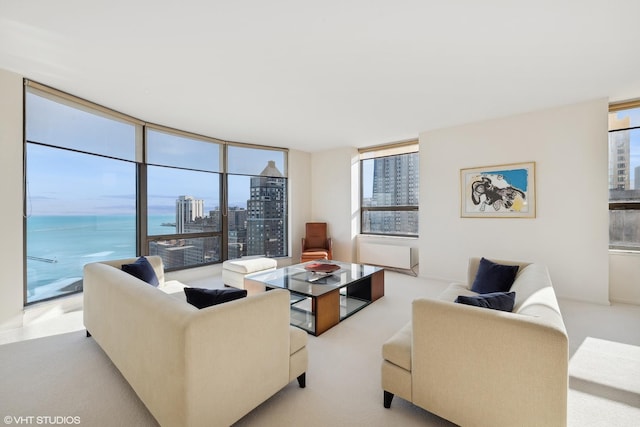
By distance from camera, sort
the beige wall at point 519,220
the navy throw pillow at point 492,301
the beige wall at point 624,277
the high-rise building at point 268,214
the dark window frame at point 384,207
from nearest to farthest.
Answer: the navy throw pillow at point 492,301, the beige wall at point 519,220, the beige wall at point 624,277, the dark window frame at point 384,207, the high-rise building at point 268,214

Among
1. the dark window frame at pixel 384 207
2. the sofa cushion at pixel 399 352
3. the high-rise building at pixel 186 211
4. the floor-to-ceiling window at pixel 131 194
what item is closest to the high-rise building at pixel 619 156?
the dark window frame at pixel 384 207

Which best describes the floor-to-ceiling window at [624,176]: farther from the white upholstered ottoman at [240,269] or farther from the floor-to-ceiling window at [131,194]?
the floor-to-ceiling window at [131,194]

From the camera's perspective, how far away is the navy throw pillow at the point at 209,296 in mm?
1640

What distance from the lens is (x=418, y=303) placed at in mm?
1503

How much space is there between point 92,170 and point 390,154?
5046 millimetres

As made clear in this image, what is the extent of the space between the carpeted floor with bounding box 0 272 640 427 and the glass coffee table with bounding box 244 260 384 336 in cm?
22

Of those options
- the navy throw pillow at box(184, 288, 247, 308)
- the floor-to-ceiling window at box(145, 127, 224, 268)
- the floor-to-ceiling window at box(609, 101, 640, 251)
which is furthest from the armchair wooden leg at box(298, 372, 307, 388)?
the floor-to-ceiling window at box(609, 101, 640, 251)

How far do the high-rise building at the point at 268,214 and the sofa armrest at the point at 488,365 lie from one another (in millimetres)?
4571

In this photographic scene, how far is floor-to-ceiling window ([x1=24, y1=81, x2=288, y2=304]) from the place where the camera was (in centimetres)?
308

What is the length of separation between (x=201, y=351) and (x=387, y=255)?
4434 mm

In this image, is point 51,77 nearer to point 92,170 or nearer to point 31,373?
point 92,170

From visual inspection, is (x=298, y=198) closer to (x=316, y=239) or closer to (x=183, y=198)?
(x=316, y=239)

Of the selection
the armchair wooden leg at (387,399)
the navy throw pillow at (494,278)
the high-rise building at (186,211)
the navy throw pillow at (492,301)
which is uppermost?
→ the high-rise building at (186,211)

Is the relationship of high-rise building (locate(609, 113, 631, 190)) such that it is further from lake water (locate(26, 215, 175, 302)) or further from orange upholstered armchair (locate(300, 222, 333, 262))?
lake water (locate(26, 215, 175, 302))
